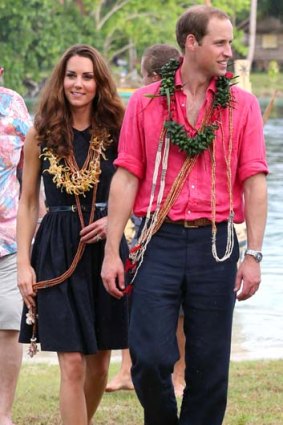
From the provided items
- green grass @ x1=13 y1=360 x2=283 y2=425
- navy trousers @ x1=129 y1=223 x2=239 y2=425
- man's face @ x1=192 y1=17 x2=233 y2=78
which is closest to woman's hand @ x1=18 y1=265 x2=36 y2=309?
navy trousers @ x1=129 y1=223 x2=239 y2=425

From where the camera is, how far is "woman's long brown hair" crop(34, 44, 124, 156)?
6.13 m

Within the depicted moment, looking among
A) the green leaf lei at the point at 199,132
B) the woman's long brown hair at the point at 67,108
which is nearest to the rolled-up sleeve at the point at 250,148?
the green leaf lei at the point at 199,132

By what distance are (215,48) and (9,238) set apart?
6.48 ft

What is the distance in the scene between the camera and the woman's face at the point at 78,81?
6195mm

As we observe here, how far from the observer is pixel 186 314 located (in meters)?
5.54

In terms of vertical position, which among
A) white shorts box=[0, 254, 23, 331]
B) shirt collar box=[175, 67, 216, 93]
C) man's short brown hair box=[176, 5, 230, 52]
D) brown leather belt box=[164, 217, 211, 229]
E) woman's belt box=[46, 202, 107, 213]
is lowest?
white shorts box=[0, 254, 23, 331]

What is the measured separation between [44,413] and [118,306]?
1.14m

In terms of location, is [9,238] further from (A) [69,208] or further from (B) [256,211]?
(B) [256,211]

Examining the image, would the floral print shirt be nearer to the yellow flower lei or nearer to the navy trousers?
the yellow flower lei

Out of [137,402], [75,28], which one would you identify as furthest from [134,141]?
[75,28]

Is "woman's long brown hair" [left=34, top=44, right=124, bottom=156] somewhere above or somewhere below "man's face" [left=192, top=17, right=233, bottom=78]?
below

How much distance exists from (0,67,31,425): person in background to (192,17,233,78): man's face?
173 cm

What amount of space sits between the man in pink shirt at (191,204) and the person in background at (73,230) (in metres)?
0.53

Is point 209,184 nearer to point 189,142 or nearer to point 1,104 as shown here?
point 189,142
